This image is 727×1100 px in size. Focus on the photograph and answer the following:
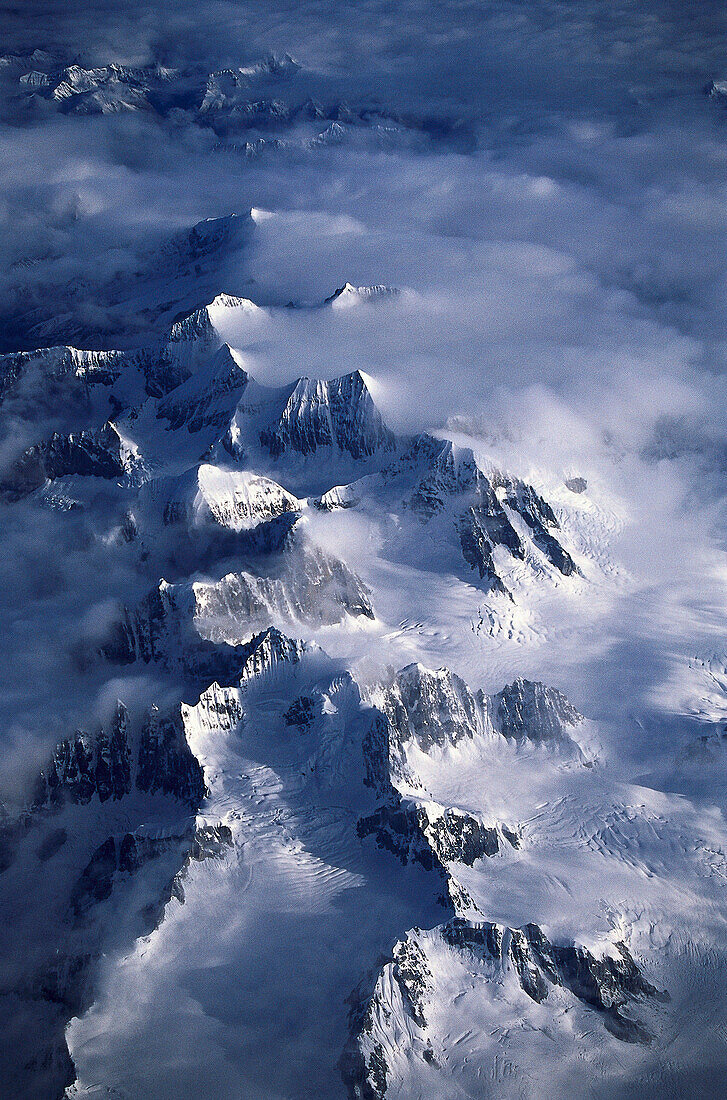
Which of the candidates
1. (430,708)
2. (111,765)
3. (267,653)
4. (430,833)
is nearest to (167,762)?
(111,765)

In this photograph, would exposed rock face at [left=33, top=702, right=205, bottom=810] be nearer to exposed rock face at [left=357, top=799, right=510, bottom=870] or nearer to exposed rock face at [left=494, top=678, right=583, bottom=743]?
exposed rock face at [left=357, top=799, right=510, bottom=870]

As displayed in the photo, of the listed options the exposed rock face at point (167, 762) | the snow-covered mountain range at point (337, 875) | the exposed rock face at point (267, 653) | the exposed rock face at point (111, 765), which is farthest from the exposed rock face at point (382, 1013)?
the exposed rock face at point (267, 653)

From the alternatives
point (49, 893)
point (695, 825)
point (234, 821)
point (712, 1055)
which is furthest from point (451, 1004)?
point (49, 893)

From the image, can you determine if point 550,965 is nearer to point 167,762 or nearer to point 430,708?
point 430,708

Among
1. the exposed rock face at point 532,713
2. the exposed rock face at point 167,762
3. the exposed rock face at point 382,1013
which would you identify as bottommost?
the exposed rock face at point 532,713

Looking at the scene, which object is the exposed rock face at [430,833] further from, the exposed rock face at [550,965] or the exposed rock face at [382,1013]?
the exposed rock face at [382,1013]
